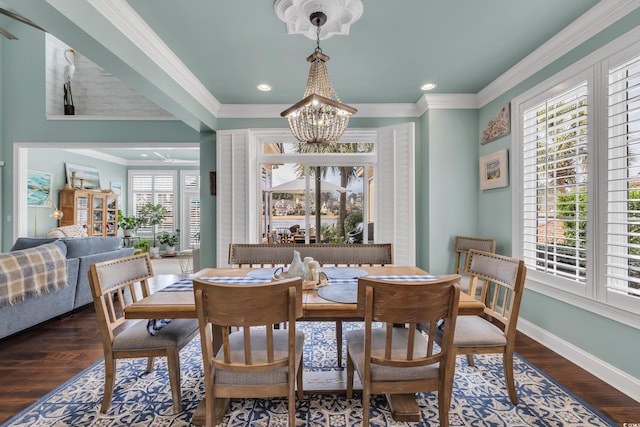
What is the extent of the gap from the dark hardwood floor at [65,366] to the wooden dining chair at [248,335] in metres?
1.47

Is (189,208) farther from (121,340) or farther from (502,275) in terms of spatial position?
(502,275)

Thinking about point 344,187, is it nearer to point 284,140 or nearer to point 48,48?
point 284,140

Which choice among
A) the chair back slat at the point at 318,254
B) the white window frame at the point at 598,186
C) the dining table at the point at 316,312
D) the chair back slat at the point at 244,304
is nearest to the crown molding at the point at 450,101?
the white window frame at the point at 598,186

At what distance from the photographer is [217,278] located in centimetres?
203

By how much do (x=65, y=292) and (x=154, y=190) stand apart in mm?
5909

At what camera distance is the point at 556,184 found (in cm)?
243

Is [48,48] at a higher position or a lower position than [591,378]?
higher

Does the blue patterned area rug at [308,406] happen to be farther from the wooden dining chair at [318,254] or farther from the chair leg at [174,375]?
the wooden dining chair at [318,254]

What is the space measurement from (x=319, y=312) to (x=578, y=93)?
2648 millimetres

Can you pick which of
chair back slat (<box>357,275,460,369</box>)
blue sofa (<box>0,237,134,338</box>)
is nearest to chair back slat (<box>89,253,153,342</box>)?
chair back slat (<box>357,275,460,369</box>)

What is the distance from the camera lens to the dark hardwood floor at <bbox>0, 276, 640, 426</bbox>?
5.76ft

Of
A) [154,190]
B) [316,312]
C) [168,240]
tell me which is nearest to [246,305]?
[316,312]

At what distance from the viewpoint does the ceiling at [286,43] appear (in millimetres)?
1920

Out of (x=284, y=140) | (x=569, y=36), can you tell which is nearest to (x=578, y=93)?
(x=569, y=36)
